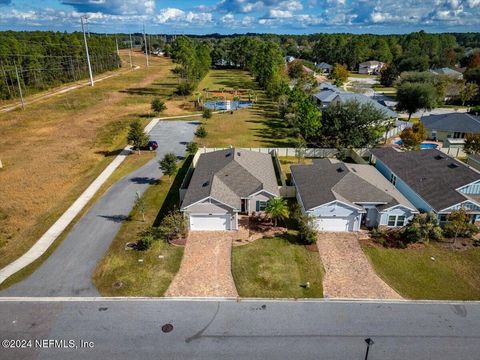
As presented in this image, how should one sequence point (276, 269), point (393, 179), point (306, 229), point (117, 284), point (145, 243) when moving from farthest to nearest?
1. point (393, 179)
2. point (306, 229)
3. point (145, 243)
4. point (276, 269)
5. point (117, 284)

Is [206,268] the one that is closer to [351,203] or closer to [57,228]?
[351,203]

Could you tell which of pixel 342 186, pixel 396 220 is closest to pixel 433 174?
pixel 396 220

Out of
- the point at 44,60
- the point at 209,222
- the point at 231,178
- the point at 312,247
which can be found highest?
the point at 44,60

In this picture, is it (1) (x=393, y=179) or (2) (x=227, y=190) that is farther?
(1) (x=393, y=179)

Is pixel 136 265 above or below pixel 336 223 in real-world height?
below

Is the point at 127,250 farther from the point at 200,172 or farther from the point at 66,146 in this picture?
the point at 66,146

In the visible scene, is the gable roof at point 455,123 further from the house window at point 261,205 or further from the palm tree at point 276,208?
the palm tree at point 276,208

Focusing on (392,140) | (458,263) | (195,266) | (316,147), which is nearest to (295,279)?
(195,266)
